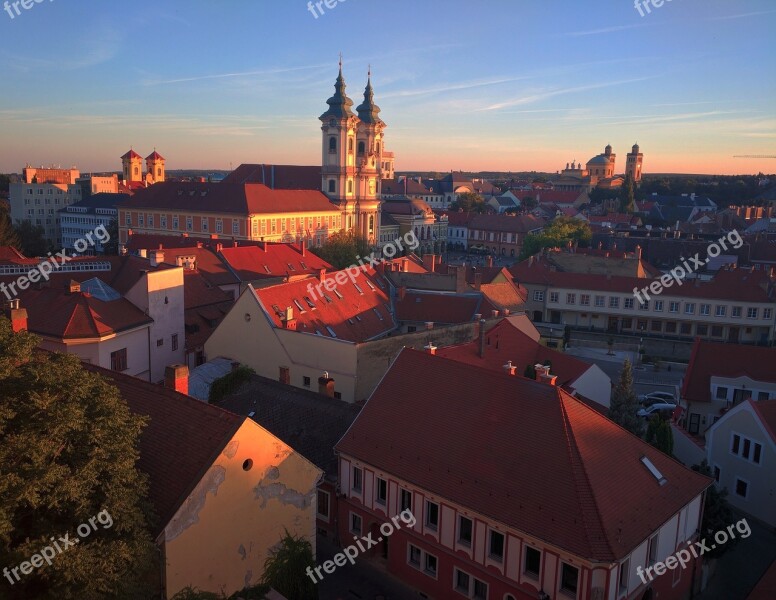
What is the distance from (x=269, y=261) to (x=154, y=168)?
107 meters

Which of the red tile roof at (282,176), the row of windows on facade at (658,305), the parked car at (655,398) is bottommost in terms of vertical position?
the parked car at (655,398)

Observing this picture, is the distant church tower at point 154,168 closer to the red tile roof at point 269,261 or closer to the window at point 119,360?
the red tile roof at point 269,261

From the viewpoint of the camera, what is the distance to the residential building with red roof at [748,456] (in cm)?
2433

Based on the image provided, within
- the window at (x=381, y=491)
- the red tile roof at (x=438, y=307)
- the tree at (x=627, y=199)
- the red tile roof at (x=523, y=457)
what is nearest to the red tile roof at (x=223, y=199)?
the red tile roof at (x=438, y=307)

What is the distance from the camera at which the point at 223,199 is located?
75125 millimetres

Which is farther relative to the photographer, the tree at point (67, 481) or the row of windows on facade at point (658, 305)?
the row of windows on facade at point (658, 305)

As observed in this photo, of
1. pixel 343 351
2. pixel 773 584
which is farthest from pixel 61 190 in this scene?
pixel 773 584

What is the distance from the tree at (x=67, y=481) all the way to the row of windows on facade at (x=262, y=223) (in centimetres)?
6143

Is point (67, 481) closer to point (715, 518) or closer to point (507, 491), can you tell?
point (507, 491)

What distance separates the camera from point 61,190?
115812mm

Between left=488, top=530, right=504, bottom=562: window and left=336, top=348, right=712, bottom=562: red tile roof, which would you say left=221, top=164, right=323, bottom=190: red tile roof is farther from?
left=488, top=530, right=504, bottom=562: window

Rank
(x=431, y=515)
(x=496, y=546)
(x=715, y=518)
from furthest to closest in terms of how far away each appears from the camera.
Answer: (x=715, y=518), (x=431, y=515), (x=496, y=546)

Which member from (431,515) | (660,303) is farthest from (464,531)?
(660,303)

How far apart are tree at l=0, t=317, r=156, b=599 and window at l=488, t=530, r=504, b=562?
329 inches
